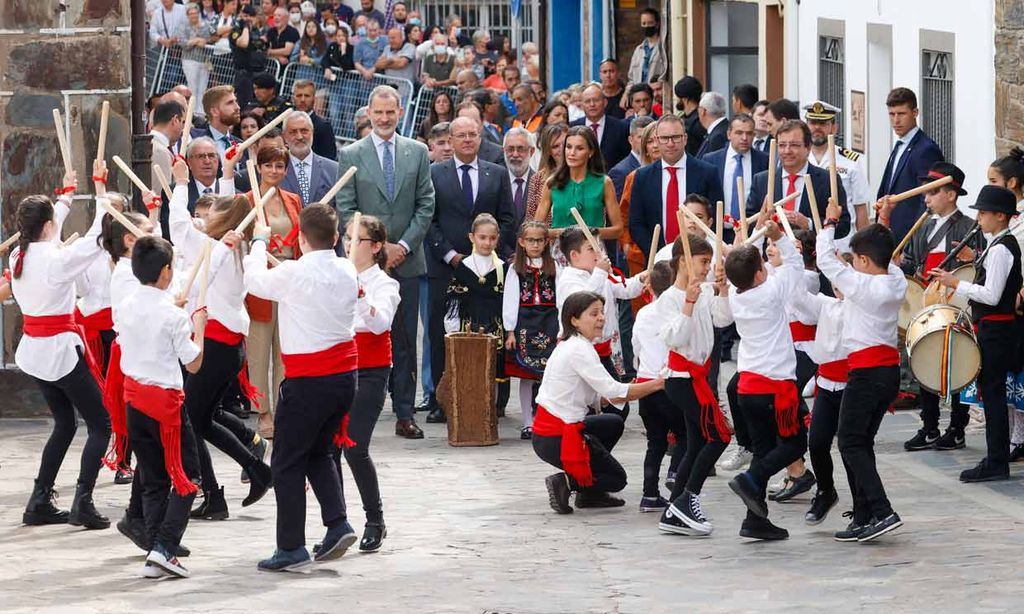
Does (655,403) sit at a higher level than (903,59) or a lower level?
lower

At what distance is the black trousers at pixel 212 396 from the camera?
962cm

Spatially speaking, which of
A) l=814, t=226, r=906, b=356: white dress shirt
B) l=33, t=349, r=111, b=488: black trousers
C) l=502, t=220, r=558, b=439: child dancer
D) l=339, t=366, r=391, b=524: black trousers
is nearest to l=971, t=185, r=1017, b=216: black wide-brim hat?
l=814, t=226, r=906, b=356: white dress shirt

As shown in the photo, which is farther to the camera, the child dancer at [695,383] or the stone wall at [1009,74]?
the stone wall at [1009,74]

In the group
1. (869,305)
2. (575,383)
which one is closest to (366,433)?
(575,383)

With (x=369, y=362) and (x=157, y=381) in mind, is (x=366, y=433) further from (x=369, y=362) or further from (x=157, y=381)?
(x=157, y=381)

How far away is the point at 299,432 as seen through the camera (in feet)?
27.9

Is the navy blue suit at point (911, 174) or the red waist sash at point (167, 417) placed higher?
the navy blue suit at point (911, 174)

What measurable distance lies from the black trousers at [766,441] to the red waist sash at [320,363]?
6.61ft

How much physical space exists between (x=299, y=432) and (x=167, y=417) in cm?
58

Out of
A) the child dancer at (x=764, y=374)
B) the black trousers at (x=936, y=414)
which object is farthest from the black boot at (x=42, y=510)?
the black trousers at (x=936, y=414)

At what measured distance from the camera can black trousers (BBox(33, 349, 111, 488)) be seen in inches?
382

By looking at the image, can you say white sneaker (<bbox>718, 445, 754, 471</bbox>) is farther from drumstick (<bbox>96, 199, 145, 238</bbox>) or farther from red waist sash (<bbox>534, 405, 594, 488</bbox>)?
drumstick (<bbox>96, 199, 145, 238</bbox>)

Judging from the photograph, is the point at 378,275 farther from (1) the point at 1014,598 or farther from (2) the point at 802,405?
(1) the point at 1014,598

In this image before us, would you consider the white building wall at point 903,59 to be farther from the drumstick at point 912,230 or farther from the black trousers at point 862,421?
the black trousers at point 862,421
